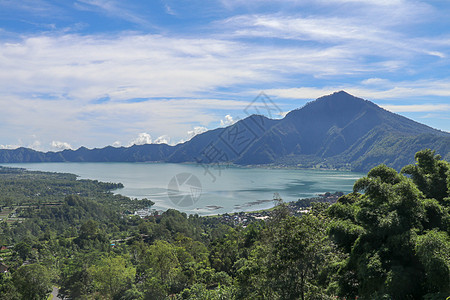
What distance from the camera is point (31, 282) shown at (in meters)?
15.2

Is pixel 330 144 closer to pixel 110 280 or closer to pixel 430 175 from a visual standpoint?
pixel 110 280

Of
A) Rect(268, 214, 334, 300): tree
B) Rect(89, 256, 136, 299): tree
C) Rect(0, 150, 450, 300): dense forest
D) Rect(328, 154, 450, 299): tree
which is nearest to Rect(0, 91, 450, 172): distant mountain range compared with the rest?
Rect(89, 256, 136, 299): tree

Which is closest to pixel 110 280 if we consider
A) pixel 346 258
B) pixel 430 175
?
pixel 346 258

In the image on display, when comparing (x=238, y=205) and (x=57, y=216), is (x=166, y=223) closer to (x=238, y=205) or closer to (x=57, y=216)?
(x=238, y=205)

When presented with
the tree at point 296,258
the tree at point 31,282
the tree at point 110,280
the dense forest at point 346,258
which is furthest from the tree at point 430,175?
the tree at point 31,282

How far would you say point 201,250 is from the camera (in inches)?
923

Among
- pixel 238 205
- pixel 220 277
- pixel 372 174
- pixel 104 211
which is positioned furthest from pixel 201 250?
pixel 104 211

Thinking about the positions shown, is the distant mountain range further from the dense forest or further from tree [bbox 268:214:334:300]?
tree [bbox 268:214:334:300]

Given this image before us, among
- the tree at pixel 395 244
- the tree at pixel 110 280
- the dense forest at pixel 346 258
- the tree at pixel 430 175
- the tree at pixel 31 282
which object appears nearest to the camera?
the tree at pixel 395 244

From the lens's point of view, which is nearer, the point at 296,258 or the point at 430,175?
the point at 296,258

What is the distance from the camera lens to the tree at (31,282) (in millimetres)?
14953

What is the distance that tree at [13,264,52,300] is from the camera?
15.0 metres

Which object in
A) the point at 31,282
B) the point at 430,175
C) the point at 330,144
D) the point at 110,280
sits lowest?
the point at 110,280

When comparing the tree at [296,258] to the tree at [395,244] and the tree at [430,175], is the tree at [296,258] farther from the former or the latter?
the tree at [430,175]
